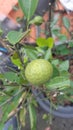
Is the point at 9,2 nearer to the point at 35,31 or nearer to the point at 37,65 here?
the point at 35,31

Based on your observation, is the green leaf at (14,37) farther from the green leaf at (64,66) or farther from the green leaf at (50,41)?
the green leaf at (64,66)

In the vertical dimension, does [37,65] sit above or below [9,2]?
below

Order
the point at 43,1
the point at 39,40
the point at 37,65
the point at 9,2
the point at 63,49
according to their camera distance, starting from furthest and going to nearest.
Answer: the point at 9,2 → the point at 43,1 → the point at 63,49 → the point at 39,40 → the point at 37,65

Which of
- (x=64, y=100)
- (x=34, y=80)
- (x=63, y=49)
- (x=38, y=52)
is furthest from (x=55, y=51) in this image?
(x=34, y=80)

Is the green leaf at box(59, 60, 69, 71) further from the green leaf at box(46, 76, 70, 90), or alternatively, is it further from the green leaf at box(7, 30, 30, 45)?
the green leaf at box(7, 30, 30, 45)

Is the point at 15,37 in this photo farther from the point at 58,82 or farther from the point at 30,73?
the point at 58,82

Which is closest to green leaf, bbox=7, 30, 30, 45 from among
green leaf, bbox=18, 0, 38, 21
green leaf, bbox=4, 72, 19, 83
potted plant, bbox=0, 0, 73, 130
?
potted plant, bbox=0, 0, 73, 130

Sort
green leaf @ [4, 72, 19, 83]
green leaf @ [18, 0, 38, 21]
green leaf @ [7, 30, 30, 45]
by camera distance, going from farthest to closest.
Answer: green leaf @ [4, 72, 19, 83] < green leaf @ [18, 0, 38, 21] < green leaf @ [7, 30, 30, 45]

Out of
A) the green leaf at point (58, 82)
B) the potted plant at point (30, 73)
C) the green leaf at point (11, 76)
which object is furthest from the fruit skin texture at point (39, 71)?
the green leaf at point (11, 76)

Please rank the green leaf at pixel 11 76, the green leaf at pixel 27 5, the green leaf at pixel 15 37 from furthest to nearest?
the green leaf at pixel 11 76, the green leaf at pixel 27 5, the green leaf at pixel 15 37

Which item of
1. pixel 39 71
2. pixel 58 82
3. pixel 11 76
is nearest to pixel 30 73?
pixel 39 71

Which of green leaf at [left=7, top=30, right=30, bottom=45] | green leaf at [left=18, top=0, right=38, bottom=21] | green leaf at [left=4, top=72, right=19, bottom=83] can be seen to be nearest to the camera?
green leaf at [left=7, top=30, right=30, bottom=45]
